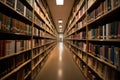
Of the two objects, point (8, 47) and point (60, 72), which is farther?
point (60, 72)

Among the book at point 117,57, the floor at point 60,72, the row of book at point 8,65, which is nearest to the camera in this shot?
the book at point 117,57

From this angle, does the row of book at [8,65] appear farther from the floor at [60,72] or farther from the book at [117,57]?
the book at [117,57]

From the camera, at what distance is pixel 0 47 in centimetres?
122

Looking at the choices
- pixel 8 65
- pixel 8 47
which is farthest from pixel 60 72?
pixel 8 47

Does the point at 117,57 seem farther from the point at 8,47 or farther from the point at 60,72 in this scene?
the point at 60,72

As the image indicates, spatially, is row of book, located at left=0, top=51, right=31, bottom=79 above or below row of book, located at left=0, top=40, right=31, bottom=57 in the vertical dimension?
below

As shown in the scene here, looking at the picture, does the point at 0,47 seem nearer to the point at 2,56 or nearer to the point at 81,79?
the point at 2,56

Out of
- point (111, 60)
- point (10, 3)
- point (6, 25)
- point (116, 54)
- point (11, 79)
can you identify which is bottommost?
point (11, 79)

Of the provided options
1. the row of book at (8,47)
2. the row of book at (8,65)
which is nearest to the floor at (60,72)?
the row of book at (8,65)

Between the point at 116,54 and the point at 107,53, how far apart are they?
9.5 inches

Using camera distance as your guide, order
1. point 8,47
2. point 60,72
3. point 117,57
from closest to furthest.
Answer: point 117,57 → point 8,47 → point 60,72

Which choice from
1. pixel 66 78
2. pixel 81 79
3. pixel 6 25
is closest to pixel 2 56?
pixel 6 25

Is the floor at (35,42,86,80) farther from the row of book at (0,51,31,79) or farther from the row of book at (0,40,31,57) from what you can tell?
the row of book at (0,40,31,57)

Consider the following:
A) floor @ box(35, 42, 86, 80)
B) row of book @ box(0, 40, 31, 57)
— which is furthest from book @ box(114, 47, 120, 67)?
floor @ box(35, 42, 86, 80)
